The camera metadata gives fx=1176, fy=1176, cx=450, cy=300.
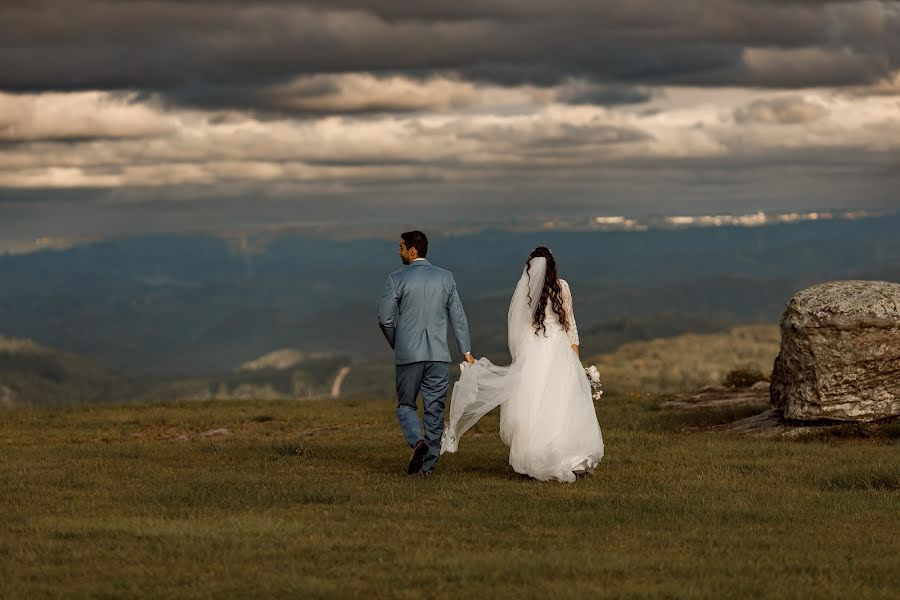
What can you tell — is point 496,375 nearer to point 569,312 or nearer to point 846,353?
point 569,312

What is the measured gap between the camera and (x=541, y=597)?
1084 centimetres

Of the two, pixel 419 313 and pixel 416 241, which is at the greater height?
pixel 416 241

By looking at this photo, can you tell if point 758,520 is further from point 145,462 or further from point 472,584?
point 145,462

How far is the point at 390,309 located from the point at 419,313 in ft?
1.61

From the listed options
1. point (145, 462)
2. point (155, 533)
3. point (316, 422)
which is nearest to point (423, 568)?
point (155, 533)

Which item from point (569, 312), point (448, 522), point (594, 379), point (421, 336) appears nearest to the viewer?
point (448, 522)

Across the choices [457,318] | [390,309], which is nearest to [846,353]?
[457,318]

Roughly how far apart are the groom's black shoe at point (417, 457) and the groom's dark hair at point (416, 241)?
3157 mm

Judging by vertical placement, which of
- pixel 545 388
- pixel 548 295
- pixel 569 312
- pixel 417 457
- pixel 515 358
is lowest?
pixel 417 457

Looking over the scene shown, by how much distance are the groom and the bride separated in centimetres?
98

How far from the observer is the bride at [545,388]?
747 inches

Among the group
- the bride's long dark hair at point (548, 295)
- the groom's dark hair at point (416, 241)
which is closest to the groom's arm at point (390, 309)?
the groom's dark hair at point (416, 241)

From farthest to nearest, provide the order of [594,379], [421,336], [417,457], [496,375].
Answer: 1. [496,375]
2. [594,379]
3. [421,336]
4. [417,457]

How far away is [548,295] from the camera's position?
766 inches
